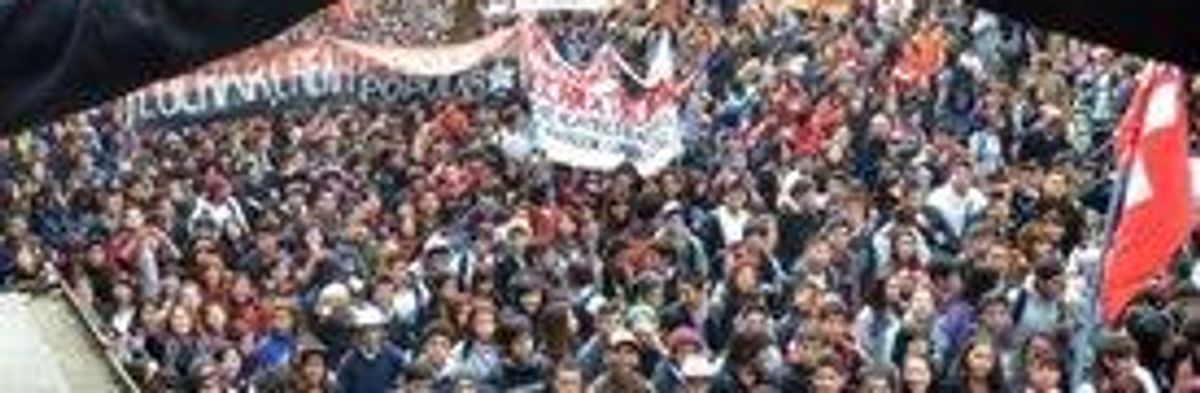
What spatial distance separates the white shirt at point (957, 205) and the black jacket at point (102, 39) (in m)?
13.8

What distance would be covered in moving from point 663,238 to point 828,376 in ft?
14.9

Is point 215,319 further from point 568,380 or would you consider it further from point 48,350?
point 48,350

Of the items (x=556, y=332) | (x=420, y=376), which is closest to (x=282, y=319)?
(x=556, y=332)

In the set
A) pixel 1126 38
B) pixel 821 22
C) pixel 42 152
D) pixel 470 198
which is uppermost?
pixel 821 22

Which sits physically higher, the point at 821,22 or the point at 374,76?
the point at 821,22

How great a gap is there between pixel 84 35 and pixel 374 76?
19.6 meters

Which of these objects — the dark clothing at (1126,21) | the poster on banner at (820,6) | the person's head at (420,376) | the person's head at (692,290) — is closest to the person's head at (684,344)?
the person's head at (692,290)

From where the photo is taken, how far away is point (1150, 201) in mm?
9945

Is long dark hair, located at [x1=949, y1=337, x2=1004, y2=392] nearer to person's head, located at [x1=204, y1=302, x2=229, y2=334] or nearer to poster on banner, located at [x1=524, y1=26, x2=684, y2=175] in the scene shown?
person's head, located at [x1=204, y1=302, x2=229, y2=334]

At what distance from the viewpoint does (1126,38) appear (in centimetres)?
170

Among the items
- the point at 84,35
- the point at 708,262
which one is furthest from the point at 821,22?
the point at 84,35

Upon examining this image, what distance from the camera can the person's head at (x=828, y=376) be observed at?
1102 centimetres

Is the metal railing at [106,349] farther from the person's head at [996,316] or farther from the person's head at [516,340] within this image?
the person's head at [996,316]

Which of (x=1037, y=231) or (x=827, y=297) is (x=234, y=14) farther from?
(x=1037, y=231)
